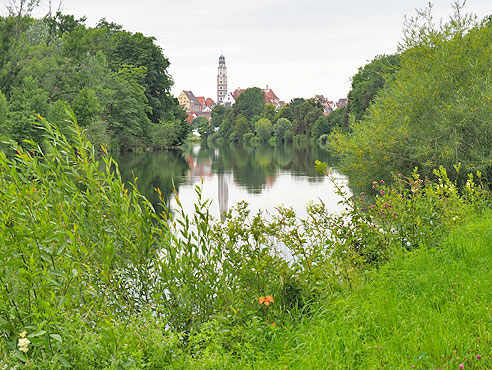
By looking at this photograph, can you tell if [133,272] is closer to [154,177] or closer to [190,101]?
[154,177]

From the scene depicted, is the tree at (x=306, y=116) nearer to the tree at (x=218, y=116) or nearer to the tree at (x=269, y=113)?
the tree at (x=269, y=113)

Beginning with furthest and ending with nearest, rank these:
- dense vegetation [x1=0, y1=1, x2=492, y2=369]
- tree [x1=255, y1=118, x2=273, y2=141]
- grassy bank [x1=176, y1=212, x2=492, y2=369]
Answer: tree [x1=255, y1=118, x2=273, y2=141], dense vegetation [x1=0, y1=1, x2=492, y2=369], grassy bank [x1=176, y1=212, x2=492, y2=369]

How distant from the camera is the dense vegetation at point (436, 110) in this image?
12961mm

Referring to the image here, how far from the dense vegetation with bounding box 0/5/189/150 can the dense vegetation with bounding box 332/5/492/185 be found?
1058 centimetres

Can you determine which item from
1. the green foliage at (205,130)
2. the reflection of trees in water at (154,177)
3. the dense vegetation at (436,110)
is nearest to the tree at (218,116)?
the green foliage at (205,130)

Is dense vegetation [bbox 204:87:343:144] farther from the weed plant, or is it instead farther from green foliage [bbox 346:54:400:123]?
the weed plant

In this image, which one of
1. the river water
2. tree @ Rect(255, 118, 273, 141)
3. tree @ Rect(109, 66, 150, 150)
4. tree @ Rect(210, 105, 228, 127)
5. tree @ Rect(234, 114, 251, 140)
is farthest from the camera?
tree @ Rect(210, 105, 228, 127)

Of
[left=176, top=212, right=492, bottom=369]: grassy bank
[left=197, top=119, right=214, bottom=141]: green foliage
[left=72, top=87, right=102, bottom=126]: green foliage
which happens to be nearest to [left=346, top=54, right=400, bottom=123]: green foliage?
[left=72, top=87, right=102, bottom=126]: green foliage

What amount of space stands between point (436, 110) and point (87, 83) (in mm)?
31386

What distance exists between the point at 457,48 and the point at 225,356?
1252 centimetres

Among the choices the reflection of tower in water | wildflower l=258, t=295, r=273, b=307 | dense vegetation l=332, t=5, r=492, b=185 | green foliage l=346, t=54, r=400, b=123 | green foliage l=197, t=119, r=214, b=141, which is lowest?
the reflection of tower in water

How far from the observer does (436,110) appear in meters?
13.9

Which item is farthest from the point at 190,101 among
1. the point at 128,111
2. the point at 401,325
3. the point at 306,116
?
the point at 401,325

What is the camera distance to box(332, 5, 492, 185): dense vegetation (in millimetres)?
12961
